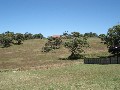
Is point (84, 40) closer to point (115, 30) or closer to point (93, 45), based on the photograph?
point (115, 30)

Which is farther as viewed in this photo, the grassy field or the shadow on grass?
the shadow on grass

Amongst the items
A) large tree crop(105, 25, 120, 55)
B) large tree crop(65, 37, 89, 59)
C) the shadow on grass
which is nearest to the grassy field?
the shadow on grass

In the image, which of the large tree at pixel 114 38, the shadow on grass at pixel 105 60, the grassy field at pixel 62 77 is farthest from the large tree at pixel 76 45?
the grassy field at pixel 62 77

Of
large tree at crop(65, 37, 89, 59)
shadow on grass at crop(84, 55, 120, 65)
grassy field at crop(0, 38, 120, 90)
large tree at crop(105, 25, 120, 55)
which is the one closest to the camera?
grassy field at crop(0, 38, 120, 90)

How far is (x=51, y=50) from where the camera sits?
323 feet

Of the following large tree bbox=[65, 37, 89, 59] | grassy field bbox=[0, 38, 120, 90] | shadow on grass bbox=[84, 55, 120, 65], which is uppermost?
large tree bbox=[65, 37, 89, 59]

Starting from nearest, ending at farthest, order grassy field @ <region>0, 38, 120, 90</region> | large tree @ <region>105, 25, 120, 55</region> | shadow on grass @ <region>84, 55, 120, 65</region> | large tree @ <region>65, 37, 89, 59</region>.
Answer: grassy field @ <region>0, 38, 120, 90</region>
shadow on grass @ <region>84, 55, 120, 65</region>
large tree @ <region>105, 25, 120, 55</region>
large tree @ <region>65, 37, 89, 59</region>

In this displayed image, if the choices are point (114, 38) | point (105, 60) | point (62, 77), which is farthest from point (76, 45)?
point (62, 77)

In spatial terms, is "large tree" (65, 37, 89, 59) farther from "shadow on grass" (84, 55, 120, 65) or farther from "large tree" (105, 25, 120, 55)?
"shadow on grass" (84, 55, 120, 65)

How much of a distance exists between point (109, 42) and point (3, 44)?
62000 millimetres

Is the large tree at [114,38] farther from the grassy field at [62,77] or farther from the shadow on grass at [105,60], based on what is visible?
the grassy field at [62,77]

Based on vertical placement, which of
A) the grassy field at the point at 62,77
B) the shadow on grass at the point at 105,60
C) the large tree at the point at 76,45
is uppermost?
the large tree at the point at 76,45

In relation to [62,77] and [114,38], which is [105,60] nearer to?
[114,38]

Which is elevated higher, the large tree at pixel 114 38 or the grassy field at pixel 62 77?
the large tree at pixel 114 38
